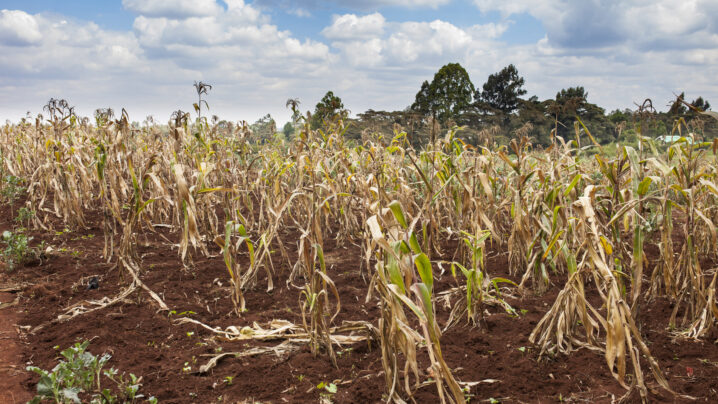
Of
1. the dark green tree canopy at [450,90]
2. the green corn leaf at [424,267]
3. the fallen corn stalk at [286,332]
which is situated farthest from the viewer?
the dark green tree canopy at [450,90]

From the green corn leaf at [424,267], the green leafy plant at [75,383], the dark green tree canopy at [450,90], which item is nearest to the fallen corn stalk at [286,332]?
the green leafy plant at [75,383]

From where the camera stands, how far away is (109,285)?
3.54m

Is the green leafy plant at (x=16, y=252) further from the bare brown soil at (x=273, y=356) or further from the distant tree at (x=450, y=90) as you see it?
the distant tree at (x=450, y=90)

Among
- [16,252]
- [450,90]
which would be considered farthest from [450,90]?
[16,252]

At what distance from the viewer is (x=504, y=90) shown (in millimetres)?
23344

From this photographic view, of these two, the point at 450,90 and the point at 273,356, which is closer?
the point at 273,356

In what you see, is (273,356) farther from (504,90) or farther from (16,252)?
(504,90)

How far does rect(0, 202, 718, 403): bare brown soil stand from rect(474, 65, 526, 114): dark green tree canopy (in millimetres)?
21186

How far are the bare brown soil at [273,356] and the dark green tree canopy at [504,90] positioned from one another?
69.5ft

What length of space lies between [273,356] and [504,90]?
23.1 metres

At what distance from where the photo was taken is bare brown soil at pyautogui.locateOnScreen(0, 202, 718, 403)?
6.84 ft

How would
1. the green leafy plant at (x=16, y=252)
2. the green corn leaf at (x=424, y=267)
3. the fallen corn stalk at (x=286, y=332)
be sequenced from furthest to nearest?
the green leafy plant at (x=16, y=252) → the fallen corn stalk at (x=286, y=332) → the green corn leaf at (x=424, y=267)

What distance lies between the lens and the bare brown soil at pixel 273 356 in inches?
82.1

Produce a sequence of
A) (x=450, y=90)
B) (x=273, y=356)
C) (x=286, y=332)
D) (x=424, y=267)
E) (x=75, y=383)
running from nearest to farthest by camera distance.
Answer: (x=424, y=267)
(x=75, y=383)
(x=273, y=356)
(x=286, y=332)
(x=450, y=90)
